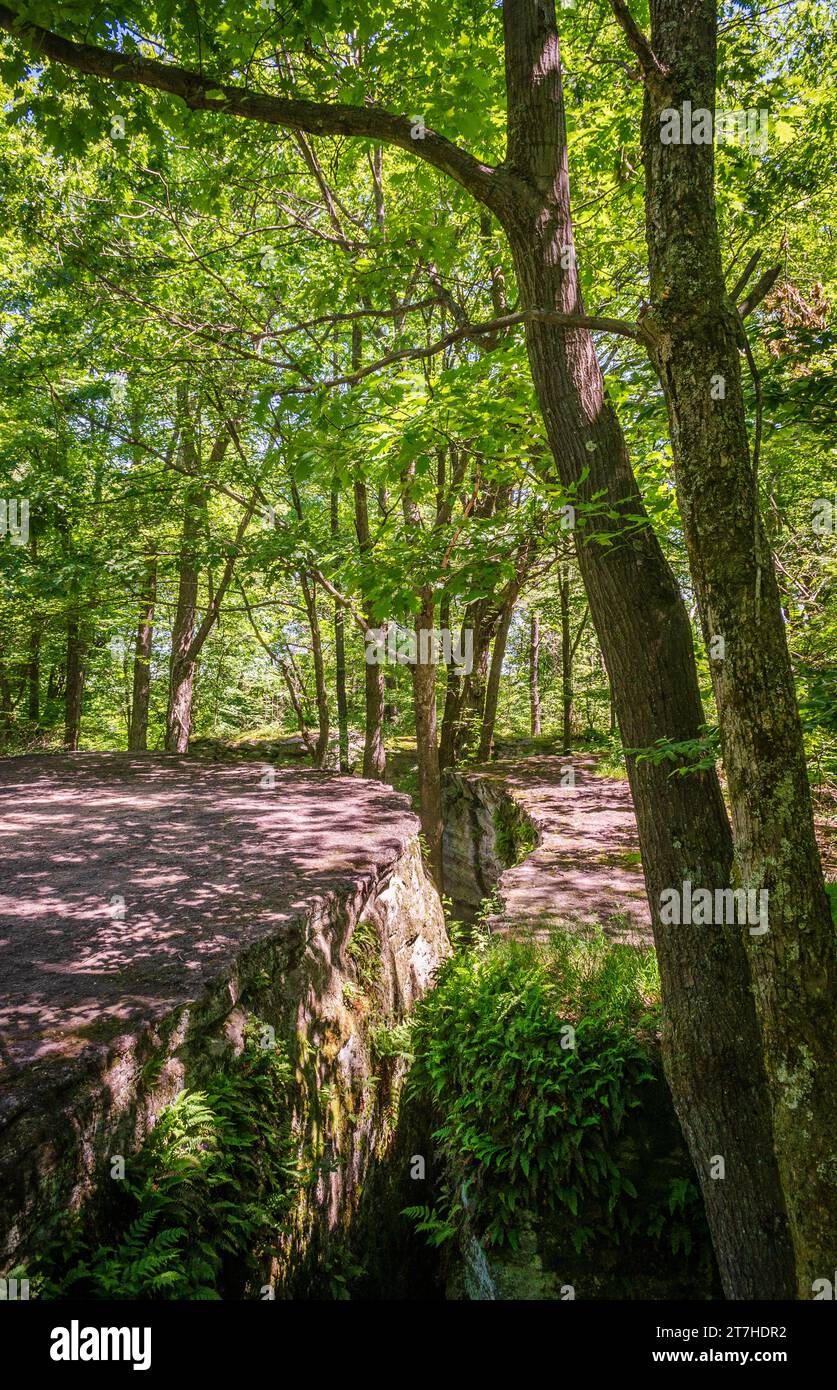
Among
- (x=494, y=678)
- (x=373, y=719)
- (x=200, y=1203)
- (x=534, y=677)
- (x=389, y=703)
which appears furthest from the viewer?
(x=389, y=703)

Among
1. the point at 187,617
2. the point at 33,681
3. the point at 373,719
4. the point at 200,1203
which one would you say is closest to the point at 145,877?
the point at 200,1203

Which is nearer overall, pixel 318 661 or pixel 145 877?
pixel 145 877

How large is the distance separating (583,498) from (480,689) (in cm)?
1218

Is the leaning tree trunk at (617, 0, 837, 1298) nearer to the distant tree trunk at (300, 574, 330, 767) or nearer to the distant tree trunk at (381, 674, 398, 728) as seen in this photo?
the distant tree trunk at (300, 574, 330, 767)

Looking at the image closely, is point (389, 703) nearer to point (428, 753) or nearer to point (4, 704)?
point (4, 704)

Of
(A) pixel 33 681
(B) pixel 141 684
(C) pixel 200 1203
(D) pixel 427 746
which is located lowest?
(C) pixel 200 1203

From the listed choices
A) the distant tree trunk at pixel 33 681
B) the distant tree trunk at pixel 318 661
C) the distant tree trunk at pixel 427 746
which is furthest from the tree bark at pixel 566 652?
the distant tree trunk at pixel 33 681

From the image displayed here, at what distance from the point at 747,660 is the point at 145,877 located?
4.85 metres

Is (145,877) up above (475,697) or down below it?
below

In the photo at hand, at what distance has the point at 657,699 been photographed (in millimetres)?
3732

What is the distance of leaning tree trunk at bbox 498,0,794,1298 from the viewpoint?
139 inches

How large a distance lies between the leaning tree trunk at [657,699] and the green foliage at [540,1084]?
96cm

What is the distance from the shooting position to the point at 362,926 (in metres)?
6.09

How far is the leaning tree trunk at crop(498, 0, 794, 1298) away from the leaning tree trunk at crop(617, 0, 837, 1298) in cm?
84
